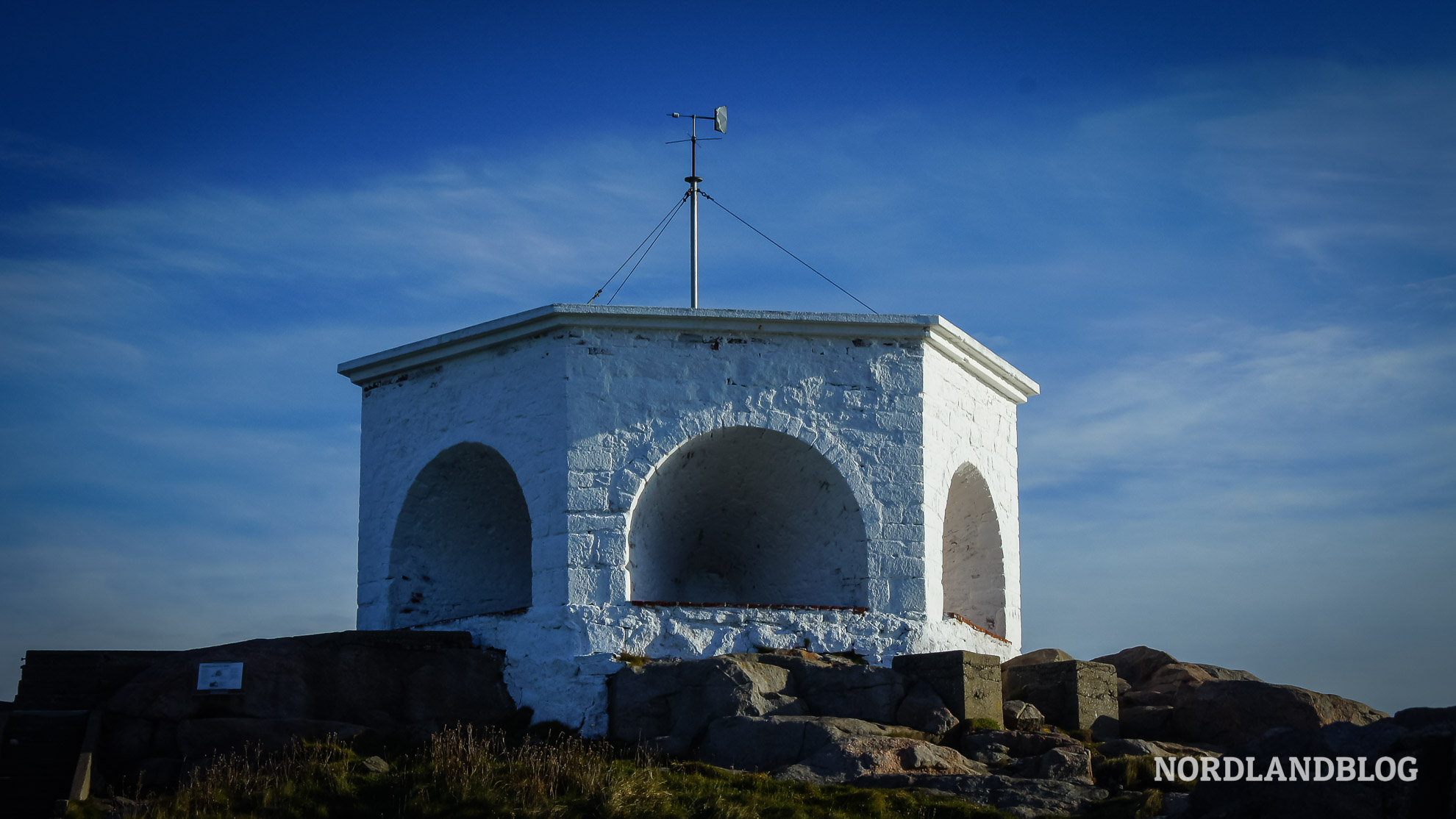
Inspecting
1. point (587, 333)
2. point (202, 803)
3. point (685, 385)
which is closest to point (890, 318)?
point (685, 385)

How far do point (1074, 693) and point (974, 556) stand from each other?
3.37m

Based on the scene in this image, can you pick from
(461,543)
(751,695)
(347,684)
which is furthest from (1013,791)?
(461,543)

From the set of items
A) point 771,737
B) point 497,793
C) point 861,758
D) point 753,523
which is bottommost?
point 497,793

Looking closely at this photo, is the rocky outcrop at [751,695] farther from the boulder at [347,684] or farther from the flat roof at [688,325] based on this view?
the flat roof at [688,325]

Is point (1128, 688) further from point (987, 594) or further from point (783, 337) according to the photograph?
point (783, 337)

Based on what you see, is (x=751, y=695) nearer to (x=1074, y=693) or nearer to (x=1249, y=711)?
(x=1074, y=693)

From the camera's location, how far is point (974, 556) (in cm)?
1684

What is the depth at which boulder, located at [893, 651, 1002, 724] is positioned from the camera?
511 inches

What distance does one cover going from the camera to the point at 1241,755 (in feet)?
32.0

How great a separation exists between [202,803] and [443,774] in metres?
1.93

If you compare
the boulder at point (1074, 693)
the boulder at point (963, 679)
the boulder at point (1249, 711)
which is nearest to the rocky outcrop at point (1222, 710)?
the boulder at point (1249, 711)

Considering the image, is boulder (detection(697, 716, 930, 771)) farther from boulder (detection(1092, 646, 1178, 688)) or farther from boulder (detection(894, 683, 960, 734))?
boulder (detection(1092, 646, 1178, 688))

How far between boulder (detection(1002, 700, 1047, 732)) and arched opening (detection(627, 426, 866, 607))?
1.86 m

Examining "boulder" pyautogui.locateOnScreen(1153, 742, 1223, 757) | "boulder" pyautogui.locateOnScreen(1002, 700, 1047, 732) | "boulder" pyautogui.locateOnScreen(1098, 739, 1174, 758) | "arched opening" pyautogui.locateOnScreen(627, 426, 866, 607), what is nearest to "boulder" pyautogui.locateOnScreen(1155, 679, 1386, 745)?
"boulder" pyautogui.locateOnScreen(1153, 742, 1223, 757)
